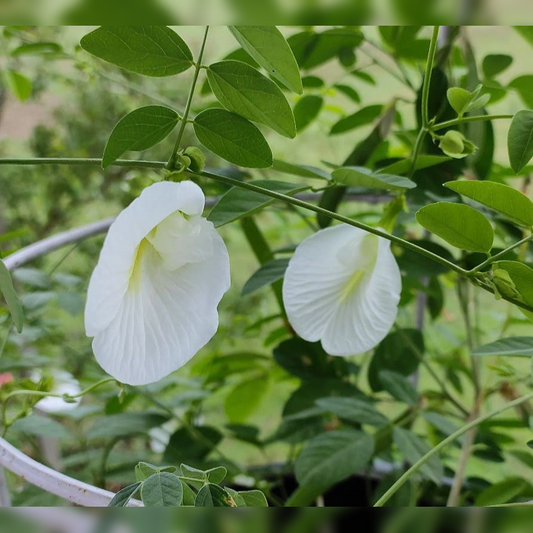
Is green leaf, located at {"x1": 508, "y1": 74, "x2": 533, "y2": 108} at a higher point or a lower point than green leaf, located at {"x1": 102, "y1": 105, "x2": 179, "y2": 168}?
higher

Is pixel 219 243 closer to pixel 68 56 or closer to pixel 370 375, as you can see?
pixel 370 375

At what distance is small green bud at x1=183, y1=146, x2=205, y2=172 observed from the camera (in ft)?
0.79

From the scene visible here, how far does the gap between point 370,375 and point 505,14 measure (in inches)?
14.7

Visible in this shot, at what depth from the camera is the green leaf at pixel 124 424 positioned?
1.45 feet

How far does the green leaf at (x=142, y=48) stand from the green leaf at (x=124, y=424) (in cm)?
25

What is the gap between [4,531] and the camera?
15cm

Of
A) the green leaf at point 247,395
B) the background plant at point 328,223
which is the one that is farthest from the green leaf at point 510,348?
the green leaf at point 247,395

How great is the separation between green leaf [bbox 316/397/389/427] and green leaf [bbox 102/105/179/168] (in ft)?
0.62

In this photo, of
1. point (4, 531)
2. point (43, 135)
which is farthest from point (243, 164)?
point (43, 135)

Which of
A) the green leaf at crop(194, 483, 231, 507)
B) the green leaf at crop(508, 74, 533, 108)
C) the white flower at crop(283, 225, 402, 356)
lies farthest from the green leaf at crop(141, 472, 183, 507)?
the green leaf at crop(508, 74, 533, 108)

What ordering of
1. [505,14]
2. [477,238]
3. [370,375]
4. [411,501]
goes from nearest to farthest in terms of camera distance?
[505,14]
[477,238]
[411,501]
[370,375]

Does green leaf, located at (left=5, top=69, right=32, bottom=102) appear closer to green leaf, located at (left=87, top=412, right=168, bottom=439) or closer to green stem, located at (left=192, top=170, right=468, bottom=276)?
green leaf, located at (left=87, top=412, right=168, bottom=439)

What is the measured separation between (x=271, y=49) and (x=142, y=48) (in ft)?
0.16

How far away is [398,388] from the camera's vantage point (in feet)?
1.43
